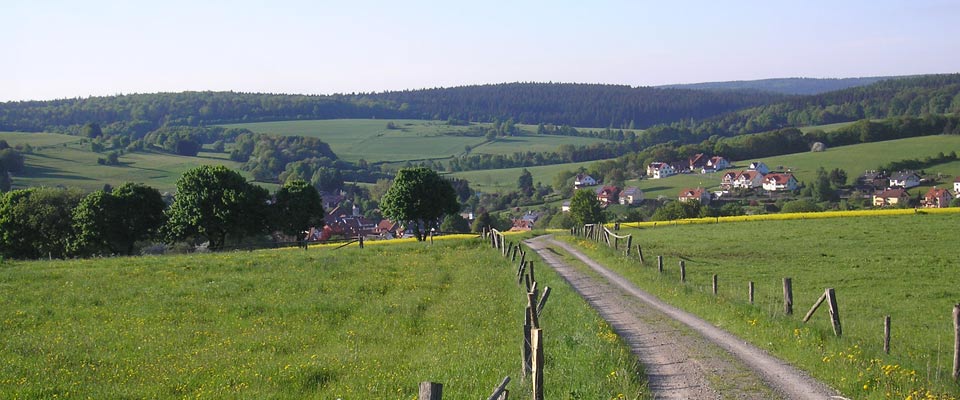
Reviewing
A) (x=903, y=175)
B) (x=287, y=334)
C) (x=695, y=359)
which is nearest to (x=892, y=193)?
(x=903, y=175)

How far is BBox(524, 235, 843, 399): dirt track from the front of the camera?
14516 mm

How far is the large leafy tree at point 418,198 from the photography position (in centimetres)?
7475

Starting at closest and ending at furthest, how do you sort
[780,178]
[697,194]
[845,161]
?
1. [697,194]
2. [780,178]
3. [845,161]

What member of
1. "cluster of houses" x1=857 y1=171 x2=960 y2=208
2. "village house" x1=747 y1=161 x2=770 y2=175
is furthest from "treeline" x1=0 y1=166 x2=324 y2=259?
"village house" x1=747 y1=161 x2=770 y2=175

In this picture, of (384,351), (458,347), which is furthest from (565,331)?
(384,351)

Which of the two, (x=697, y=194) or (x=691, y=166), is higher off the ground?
(x=691, y=166)

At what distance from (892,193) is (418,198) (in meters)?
70.5

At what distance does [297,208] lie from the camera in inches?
2950

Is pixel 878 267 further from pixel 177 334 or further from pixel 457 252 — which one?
pixel 177 334

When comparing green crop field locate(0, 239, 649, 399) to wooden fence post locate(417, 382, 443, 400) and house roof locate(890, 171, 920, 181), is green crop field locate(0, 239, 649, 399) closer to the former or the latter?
wooden fence post locate(417, 382, 443, 400)

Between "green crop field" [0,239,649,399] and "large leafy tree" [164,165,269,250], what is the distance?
27.1 metres

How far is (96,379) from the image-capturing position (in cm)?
1631

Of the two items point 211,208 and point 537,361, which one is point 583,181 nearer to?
point 211,208

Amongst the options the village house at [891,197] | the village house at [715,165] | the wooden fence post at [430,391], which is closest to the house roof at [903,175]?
the village house at [891,197]
